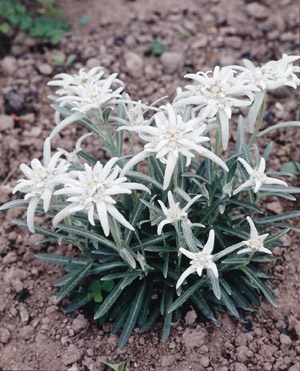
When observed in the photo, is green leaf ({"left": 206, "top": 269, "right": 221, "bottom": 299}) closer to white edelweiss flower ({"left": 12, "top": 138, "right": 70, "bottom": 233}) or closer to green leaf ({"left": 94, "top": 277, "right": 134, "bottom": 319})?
green leaf ({"left": 94, "top": 277, "right": 134, "bottom": 319})

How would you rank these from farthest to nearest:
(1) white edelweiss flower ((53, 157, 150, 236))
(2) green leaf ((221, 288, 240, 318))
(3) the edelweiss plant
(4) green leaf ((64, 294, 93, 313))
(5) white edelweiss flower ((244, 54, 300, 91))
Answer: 1. (4) green leaf ((64, 294, 93, 313))
2. (2) green leaf ((221, 288, 240, 318))
3. (5) white edelweiss flower ((244, 54, 300, 91))
4. (3) the edelweiss plant
5. (1) white edelweiss flower ((53, 157, 150, 236))

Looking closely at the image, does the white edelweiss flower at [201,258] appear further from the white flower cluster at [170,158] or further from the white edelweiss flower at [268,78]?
the white edelweiss flower at [268,78]

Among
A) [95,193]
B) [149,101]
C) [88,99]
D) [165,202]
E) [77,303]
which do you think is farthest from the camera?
[149,101]

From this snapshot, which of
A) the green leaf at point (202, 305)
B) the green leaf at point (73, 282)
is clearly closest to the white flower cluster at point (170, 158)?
the green leaf at point (202, 305)

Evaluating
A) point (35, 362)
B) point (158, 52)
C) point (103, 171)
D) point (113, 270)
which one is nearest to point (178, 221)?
point (103, 171)

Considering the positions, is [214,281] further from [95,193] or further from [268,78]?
[268,78]

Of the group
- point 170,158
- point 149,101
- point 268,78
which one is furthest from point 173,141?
point 149,101

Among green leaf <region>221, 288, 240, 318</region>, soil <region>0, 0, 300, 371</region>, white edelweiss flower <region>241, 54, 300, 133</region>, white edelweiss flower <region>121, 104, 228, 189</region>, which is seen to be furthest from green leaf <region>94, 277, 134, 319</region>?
white edelweiss flower <region>241, 54, 300, 133</region>
